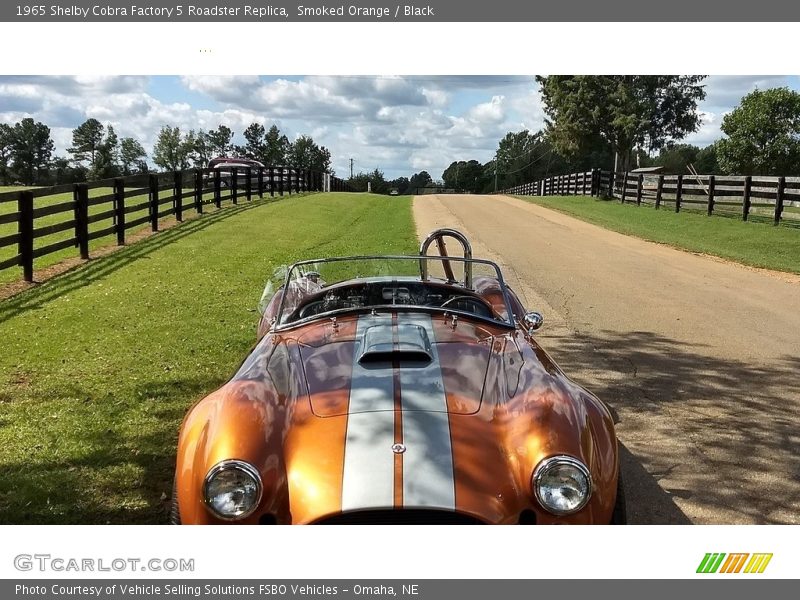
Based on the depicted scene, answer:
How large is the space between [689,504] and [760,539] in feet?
2.76

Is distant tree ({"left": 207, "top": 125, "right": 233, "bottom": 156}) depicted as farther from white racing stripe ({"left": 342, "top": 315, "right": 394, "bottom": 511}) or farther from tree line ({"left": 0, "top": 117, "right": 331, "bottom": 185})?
white racing stripe ({"left": 342, "top": 315, "right": 394, "bottom": 511})

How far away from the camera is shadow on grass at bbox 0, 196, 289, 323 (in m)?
9.08

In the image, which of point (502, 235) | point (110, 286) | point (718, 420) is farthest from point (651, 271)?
point (110, 286)

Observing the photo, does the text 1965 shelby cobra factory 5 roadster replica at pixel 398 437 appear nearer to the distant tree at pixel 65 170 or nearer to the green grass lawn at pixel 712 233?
Answer: the green grass lawn at pixel 712 233

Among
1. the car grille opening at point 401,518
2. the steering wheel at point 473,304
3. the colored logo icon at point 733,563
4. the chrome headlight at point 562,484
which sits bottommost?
the colored logo icon at point 733,563

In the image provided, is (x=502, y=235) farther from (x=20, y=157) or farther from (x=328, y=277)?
(x=20, y=157)

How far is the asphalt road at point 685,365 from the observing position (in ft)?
13.7

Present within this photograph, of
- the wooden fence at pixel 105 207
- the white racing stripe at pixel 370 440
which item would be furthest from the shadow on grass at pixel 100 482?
the wooden fence at pixel 105 207

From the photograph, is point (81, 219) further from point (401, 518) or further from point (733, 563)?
point (733, 563)

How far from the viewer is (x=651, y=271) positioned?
42.6 feet

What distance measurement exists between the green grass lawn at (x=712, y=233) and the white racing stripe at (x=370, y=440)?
12006 millimetres

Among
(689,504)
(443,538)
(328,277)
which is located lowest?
(689,504)

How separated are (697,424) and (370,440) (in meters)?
3.18

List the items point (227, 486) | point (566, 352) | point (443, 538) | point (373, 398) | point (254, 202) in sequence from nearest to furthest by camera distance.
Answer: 1. point (443, 538)
2. point (227, 486)
3. point (373, 398)
4. point (566, 352)
5. point (254, 202)
